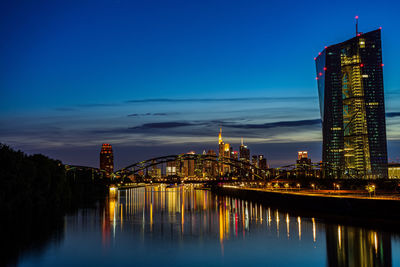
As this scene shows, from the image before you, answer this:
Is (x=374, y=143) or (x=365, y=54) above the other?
(x=365, y=54)

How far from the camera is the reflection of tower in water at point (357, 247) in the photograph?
91.3 ft

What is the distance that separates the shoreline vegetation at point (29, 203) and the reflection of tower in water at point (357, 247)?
1964 cm

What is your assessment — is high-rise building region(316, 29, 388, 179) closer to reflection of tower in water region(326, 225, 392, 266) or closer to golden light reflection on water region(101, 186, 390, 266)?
golden light reflection on water region(101, 186, 390, 266)

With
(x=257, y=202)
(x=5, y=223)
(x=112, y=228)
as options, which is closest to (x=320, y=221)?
(x=112, y=228)

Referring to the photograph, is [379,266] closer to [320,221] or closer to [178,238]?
[178,238]

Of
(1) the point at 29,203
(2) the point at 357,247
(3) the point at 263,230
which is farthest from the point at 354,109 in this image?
(2) the point at 357,247

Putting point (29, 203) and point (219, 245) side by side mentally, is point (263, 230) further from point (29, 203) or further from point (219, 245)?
point (29, 203)

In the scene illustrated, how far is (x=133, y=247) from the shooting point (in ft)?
113

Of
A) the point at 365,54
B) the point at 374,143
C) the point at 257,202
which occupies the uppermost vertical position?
the point at 365,54

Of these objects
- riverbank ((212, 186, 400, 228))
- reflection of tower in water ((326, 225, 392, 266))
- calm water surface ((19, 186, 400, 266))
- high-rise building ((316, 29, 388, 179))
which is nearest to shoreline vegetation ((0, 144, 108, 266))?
calm water surface ((19, 186, 400, 266))

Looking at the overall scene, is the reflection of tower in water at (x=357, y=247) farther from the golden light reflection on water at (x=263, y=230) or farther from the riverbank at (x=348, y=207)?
the riverbank at (x=348, y=207)

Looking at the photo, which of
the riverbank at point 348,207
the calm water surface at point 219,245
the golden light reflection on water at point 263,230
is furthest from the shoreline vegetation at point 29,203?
the riverbank at point 348,207

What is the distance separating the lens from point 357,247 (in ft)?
105

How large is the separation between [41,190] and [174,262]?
109 feet
